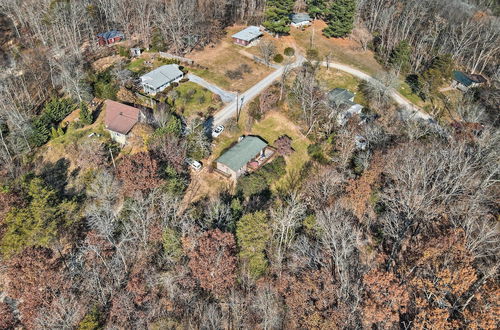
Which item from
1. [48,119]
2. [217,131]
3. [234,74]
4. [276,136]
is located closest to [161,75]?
[234,74]

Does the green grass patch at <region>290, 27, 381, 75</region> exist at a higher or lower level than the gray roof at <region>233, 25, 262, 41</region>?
lower

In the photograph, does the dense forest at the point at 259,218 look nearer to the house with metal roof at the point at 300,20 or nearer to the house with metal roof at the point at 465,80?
the house with metal roof at the point at 465,80

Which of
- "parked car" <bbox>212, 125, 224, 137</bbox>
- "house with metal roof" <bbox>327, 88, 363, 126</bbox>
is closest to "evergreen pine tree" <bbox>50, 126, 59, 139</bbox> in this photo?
"parked car" <bbox>212, 125, 224, 137</bbox>

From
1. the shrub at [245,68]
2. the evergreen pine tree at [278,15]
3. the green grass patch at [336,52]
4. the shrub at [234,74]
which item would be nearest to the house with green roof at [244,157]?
the shrub at [234,74]

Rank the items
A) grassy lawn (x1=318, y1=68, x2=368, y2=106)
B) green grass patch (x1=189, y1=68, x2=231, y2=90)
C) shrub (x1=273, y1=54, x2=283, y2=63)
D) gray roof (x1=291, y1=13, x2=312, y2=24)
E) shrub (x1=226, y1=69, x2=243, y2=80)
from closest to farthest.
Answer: grassy lawn (x1=318, y1=68, x2=368, y2=106)
green grass patch (x1=189, y1=68, x2=231, y2=90)
shrub (x1=226, y1=69, x2=243, y2=80)
shrub (x1=273, y1=54, x2=283, y2=63)
gray roof (x1=291, y1=13, x2=312, y2=24)

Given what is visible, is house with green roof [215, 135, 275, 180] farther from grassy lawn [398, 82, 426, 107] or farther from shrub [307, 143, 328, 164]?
grassy lawn [398, 82, 426, 107]

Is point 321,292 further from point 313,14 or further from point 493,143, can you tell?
point 313,14

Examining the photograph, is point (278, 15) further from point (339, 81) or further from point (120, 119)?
point (120, 119)

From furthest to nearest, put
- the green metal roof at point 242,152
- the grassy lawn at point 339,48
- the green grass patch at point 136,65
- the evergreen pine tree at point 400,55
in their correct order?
the grassy lawn at point 339,48, the green grass patch at point 136,65, the evergreen pine tree at point 400,55, the green metal roof at point 242,152
